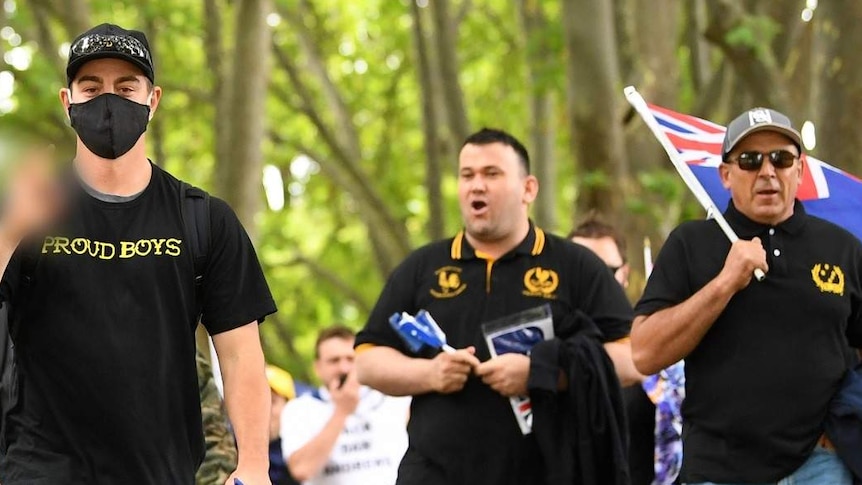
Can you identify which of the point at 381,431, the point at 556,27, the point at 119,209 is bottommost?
the point at 381,431

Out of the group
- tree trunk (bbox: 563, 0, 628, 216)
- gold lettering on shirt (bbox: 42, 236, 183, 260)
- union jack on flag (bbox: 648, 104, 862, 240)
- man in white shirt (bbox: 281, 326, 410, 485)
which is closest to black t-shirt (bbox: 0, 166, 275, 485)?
gold lettering on shirt (bbox: 42, 236, 183, 260)

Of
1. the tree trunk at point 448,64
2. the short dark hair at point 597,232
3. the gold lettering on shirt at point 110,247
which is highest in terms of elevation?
the tree trunk at point 448,64

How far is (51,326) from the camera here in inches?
204

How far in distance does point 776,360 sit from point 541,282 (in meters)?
1.66

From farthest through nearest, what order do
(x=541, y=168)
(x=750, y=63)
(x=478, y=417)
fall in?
1. (x=541, y=168)
2. (x=750, y=63)
3. (x=478, y=417)

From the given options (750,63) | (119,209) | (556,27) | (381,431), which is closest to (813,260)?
(119,209)

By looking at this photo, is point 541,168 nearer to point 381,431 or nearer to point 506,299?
point 381,431

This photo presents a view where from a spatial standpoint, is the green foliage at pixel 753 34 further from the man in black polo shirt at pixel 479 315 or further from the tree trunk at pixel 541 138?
the man in black polo shirt at pixel 479 315

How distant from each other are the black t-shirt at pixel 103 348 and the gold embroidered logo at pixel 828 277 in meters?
2.55

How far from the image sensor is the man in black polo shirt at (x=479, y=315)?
310 inches

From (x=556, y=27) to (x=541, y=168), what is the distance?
4.49 metres

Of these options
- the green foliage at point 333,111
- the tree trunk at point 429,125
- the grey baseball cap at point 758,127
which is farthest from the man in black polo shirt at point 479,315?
the tree trunk at point 429,125

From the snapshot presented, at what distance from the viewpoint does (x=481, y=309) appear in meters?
8.05

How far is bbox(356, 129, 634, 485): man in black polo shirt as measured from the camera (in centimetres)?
788
